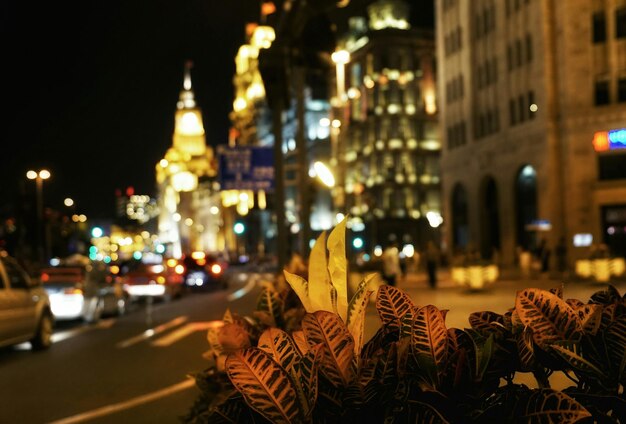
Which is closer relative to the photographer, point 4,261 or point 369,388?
point 369,388

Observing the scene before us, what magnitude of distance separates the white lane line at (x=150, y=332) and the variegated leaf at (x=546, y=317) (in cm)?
1362

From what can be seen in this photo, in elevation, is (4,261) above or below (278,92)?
below

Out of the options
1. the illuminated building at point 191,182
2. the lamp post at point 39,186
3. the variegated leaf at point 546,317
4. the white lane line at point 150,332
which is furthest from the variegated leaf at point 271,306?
the illuminated building at point 191,182

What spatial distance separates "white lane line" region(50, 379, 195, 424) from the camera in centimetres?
841

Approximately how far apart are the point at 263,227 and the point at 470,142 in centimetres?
7251

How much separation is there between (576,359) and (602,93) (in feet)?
141

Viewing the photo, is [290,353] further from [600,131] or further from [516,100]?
[516,100]

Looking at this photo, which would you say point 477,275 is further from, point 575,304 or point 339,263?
point 339,263

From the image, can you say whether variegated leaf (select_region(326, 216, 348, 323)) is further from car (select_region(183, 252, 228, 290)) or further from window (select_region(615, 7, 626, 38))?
window (select_region(615, 7, 626, 38))

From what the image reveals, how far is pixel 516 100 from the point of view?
155 feet

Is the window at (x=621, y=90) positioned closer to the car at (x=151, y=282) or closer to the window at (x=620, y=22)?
the window at (x=620, y=22)

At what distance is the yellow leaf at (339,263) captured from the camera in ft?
10.7

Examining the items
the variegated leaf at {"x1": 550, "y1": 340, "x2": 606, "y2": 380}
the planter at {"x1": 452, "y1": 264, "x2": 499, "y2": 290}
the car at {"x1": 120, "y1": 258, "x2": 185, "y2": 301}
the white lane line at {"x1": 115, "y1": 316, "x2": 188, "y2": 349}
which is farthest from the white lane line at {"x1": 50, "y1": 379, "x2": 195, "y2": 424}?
the car at {"x1": 120, "y1": 258, "x2": 185, "y2": 301}

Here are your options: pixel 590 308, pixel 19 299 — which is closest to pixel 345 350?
pixel 590 308
